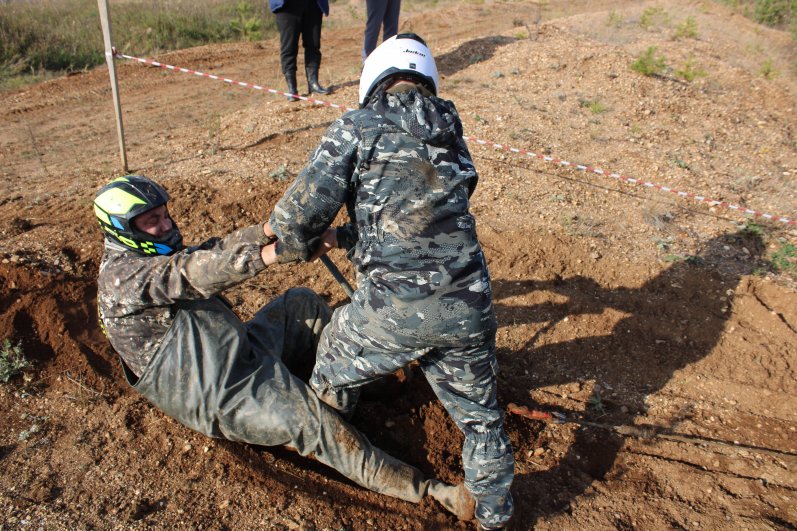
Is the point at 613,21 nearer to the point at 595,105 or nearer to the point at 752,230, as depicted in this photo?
the point at 595,105

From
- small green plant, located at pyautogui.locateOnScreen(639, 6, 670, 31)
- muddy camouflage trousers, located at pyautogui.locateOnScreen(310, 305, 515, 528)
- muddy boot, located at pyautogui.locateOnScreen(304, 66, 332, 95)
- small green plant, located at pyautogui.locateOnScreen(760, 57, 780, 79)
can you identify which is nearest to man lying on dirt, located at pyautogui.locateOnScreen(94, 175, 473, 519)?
muddy camouflage trousers, located at pyautogui.locateOnScreen(310, 305, 515, 528)

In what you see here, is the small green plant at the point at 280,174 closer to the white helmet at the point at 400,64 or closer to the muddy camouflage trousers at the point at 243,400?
the muddy camouflage trousers at the point at 243,400

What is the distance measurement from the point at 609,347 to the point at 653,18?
10.8m

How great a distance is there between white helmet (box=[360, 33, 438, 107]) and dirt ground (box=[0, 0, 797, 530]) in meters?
2.15

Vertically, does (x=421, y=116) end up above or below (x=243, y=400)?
above

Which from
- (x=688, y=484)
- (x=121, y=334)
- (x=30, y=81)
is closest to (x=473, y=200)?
(x=688, y=484)

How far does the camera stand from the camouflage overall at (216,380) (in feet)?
10.1

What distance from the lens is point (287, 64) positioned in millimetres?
8398

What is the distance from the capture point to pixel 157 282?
2875mm

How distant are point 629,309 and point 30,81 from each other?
11.0 m

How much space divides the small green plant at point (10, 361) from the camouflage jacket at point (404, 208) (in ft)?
7.22

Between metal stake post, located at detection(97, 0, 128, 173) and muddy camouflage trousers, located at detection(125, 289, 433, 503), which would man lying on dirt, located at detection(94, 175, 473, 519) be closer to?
muddy camouflage trousers, located at detection(125, 289, 433, 503)

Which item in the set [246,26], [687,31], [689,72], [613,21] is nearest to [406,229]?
[689,72]

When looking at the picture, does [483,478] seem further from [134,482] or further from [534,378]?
[134,482]
